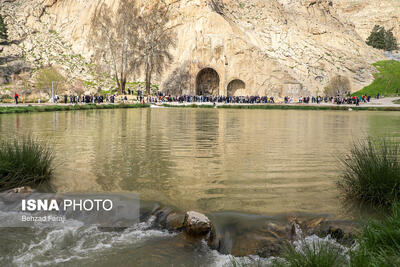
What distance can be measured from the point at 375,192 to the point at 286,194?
159cm

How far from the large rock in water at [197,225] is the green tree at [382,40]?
391 feet

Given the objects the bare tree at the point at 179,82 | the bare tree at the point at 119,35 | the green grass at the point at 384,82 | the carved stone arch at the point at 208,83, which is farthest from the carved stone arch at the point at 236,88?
the green grass at the point at 384,82

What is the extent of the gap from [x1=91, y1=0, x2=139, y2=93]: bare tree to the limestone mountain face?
5.59 m

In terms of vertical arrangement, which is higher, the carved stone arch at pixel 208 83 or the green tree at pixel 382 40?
the green tree at pixel 382 40

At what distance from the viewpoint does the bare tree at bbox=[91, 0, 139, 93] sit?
5535 centimetres

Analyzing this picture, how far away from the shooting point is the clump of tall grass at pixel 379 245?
309 centimetres

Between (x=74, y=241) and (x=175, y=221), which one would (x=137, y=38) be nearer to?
(x=175, y=221)

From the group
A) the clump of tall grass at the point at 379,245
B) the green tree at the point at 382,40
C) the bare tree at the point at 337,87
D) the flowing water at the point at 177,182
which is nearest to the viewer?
the clump of tall grass at the point at 379,245

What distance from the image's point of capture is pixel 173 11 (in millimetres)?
68875

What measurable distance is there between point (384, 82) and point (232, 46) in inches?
1374

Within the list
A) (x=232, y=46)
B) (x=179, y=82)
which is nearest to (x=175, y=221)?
(x=179, y=82)

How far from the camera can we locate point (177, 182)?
757 cm

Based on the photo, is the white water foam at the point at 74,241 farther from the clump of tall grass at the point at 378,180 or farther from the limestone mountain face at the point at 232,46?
the limestone mountain face at the point at 232,46

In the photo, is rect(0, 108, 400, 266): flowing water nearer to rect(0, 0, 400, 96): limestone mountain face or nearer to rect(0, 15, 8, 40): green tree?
rect(0, 0, 400, 96): limestone mountain face
